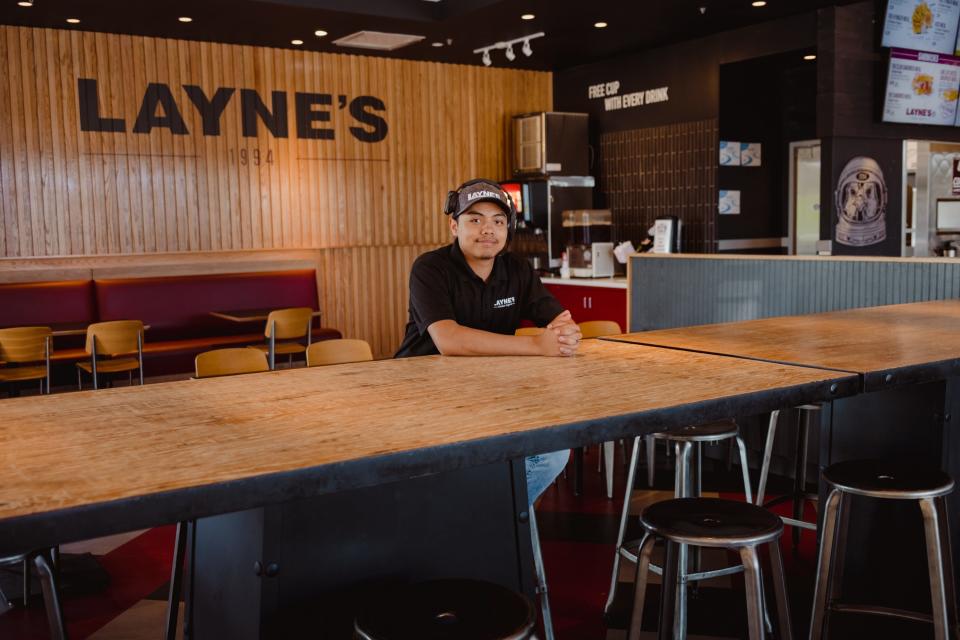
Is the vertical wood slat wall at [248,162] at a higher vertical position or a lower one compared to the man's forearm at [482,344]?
higher

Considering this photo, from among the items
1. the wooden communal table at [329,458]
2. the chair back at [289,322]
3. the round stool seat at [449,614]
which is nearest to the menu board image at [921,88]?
the chair back at [289,322]

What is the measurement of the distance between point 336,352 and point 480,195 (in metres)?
1.10

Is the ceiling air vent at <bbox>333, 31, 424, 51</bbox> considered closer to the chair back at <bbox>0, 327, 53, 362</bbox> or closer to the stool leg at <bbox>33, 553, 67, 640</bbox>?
the chair back at <bbox>0, 327, 53, 362</bbox>

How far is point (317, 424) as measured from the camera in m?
1.83

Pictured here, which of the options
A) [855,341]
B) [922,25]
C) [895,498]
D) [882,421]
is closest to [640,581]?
[895,498]

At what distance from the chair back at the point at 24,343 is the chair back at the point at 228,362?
343 cm

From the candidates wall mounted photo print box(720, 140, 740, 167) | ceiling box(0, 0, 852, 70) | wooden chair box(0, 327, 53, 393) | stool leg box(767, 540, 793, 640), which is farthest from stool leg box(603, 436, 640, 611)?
wall mounted photo print box(720, 140, 740, 167)

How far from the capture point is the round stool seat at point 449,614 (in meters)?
1.56

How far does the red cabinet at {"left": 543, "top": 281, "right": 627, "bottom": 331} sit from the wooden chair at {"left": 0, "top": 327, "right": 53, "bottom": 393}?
13.4ft

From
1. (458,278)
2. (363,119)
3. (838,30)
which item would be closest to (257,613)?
(458,278)

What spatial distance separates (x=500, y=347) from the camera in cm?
283

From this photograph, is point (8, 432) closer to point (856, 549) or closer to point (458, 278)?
point (458, 278)

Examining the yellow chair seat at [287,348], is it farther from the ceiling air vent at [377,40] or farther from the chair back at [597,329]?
the chair back at [597,329]

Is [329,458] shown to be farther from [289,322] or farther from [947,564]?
[289,322]
